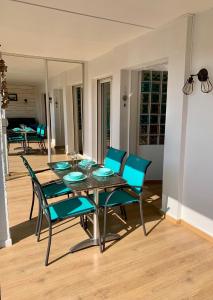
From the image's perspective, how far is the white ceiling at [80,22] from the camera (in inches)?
92.2

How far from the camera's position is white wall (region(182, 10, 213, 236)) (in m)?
2.45

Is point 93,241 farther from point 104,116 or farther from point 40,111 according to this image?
point 40,111

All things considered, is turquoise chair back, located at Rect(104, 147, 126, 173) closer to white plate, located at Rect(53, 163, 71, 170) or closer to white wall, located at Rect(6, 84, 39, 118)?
white plate, located at Rect(53, 163, 71, 170)

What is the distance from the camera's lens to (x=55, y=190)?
2.80m

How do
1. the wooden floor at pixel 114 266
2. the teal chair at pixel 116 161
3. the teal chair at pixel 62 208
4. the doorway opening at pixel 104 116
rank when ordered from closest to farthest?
the wooden floor at pixel 114 266, the teal chair at pixel 62 208, the teal chair at pixel 116 161, the doorway opening at pixel 104 116

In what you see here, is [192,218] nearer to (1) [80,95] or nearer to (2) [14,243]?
(2) [14,243]

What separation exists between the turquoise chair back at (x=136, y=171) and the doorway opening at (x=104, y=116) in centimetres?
216

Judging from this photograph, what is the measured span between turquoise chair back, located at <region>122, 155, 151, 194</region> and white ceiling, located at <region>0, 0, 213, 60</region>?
5.36 feet

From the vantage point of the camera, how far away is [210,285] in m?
1.91

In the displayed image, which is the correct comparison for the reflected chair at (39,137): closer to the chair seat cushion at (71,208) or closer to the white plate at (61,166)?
the white plate at (61,166)

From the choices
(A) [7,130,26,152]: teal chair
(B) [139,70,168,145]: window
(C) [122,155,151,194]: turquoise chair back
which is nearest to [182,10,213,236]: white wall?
(C) [122,155,151,194]: turquoise chair back

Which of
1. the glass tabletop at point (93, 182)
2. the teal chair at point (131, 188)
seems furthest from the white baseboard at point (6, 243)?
the teal chair at point (131, 188)

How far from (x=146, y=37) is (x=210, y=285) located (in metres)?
3.03

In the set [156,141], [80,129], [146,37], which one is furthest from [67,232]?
[80,129]
